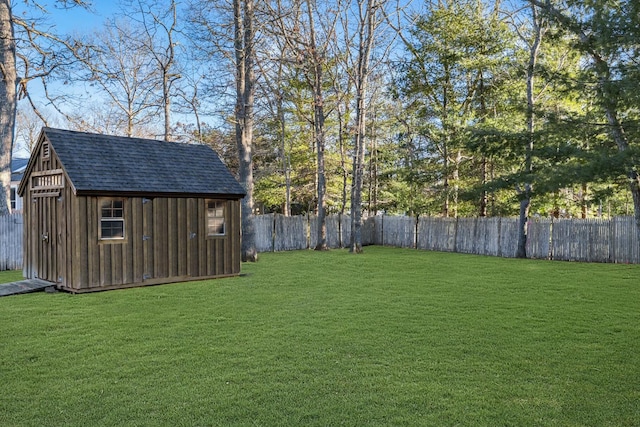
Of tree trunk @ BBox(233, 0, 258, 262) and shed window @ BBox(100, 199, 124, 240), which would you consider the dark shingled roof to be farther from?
tree trunk @ BBox(233, 0, 258, 262)

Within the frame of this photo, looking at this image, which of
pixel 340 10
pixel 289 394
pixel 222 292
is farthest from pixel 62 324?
pixel 340 10

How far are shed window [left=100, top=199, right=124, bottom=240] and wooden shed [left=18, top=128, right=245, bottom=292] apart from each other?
0.7 inches

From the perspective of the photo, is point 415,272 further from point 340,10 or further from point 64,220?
point 340,10

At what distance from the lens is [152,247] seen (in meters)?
10.3

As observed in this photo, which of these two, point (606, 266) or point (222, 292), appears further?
point (606, 266)

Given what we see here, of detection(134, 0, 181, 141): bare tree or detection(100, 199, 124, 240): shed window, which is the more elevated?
detection(134, 0, 181, 141): bare tree

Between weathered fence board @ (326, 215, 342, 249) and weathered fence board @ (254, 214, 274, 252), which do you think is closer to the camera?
weathered fence board @ (254, 214, 274, 252)

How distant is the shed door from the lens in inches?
382

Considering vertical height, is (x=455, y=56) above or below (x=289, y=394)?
above

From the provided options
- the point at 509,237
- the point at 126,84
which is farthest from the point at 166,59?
the point at 509,237

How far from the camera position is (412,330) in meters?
6.13

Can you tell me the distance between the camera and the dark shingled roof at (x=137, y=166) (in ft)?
31.7

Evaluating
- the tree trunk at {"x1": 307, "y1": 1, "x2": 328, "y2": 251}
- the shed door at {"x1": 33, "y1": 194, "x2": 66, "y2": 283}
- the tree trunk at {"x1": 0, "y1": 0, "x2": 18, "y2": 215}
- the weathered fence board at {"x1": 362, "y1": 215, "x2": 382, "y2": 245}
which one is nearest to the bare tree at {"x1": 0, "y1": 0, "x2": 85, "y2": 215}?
the tree trunk at {"x1": 0, "y1": 0, "x2": 18, "y2": 215}

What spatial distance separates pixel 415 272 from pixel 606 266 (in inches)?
228
